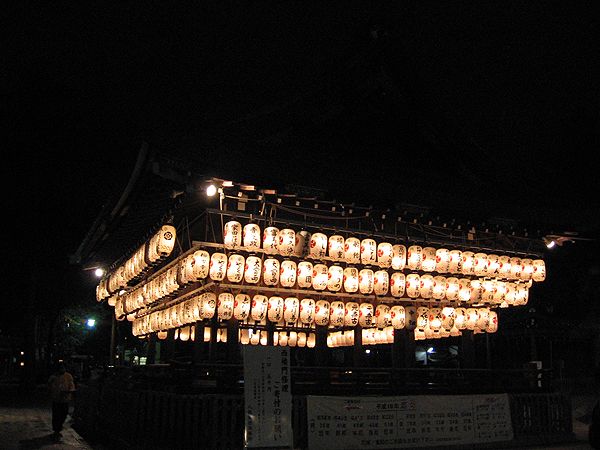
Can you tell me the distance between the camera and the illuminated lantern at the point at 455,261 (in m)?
14.2

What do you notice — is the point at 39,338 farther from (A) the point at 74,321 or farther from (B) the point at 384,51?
(B) the point at 384,51

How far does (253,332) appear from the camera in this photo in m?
20.2

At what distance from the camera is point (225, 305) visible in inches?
490

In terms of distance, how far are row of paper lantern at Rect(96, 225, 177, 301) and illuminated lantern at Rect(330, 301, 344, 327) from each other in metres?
4.28

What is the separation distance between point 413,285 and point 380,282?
3.38 ft

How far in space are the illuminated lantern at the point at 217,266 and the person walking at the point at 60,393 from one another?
5710 millimetres

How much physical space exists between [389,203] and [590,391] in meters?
16.7

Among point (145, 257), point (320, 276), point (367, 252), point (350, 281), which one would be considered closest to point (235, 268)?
point (320, 276)

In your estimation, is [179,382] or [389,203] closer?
[179,382]

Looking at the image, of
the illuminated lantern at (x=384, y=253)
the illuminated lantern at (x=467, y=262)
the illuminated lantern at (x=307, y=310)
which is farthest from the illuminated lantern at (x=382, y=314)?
the illuminated lantern at (x=467, y=262)

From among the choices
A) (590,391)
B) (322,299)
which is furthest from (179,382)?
(590,391)

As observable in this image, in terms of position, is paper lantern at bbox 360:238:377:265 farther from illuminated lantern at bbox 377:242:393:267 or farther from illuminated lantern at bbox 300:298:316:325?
illuminated lantern at bbox 300:298:316:325

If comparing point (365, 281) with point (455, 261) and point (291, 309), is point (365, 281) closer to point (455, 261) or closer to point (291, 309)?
point (291, 309)

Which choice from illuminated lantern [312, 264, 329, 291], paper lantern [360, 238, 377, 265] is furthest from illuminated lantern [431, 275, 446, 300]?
illuminated lantern [312, 264, 329, 291]
